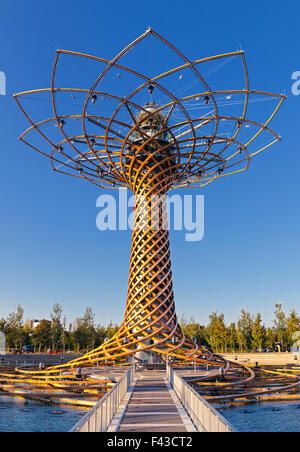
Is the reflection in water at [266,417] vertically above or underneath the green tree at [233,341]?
above

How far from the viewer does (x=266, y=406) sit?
13.4 metres

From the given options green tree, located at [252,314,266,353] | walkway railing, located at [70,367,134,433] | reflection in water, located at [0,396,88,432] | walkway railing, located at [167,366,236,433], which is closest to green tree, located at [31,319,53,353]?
green tree, located at [252,314,266,353]

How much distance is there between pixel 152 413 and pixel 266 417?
5.19 metres

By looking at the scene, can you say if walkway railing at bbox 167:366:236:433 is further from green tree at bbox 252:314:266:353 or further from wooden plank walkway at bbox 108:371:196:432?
green tree at bbox 252:314:266:353

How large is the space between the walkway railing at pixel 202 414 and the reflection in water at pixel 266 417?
2.84 m

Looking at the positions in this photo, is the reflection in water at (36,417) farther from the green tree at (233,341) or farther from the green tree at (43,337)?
the green tree at (43,337)

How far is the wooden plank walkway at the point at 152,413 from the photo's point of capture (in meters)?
7.36

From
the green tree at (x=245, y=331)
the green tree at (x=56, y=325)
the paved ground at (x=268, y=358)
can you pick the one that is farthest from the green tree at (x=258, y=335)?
the green tree at (x=56, y=325)

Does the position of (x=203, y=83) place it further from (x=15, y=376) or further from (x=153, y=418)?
(x=15, y=376)

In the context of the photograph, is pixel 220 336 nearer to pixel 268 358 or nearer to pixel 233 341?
pixel 233 341
